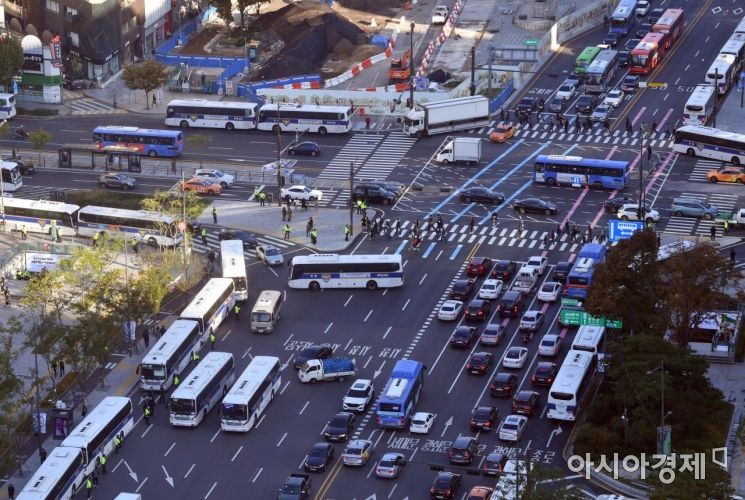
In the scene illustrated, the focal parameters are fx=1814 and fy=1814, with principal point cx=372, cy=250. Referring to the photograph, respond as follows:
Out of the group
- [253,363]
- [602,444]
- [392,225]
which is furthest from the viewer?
[392,225]

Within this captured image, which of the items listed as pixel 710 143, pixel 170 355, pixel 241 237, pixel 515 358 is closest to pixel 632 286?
pixel 515 358

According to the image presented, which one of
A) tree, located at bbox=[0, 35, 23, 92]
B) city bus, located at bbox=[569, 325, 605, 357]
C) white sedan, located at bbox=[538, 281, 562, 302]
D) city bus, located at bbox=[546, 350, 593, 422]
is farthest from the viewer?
tree, located at bbox=[0, 35, 23, 92]

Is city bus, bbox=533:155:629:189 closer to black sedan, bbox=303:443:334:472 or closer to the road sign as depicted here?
the road sign

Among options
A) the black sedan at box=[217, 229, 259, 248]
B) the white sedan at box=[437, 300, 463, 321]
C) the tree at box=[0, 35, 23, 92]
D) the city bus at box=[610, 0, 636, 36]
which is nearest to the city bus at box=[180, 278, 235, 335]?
the black sedan at box=[217, 229, 259, 248]

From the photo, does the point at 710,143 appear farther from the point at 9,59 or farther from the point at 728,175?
the point at 9,59

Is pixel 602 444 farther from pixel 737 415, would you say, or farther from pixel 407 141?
pixel 407 141

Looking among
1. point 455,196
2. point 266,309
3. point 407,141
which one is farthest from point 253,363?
point 407,141
